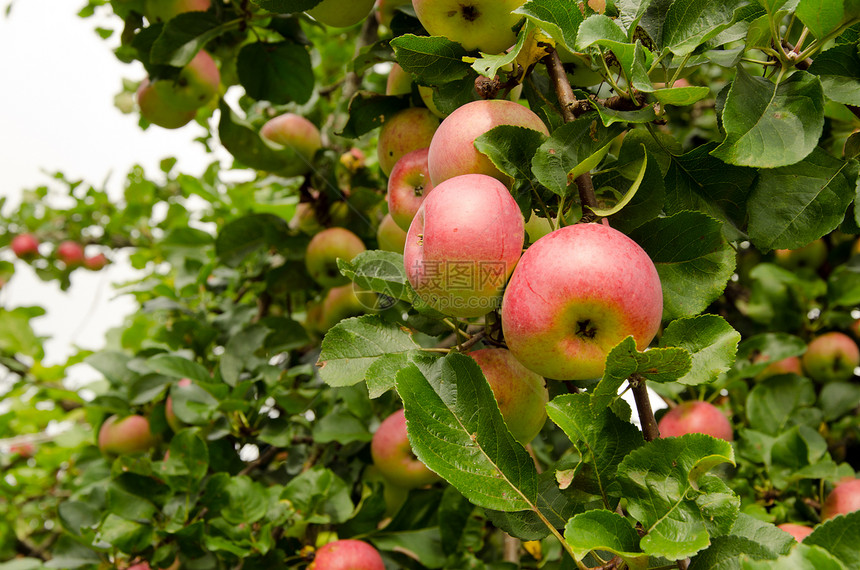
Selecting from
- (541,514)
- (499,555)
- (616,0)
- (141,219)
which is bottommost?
(499,555)

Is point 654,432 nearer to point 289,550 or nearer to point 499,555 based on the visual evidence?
point 289,550

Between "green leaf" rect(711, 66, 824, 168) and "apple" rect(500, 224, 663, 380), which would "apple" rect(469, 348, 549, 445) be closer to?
"apple" rect(500, 224, 663, 380)

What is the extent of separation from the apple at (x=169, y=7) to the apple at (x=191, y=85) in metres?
0.11

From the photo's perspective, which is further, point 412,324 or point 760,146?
point 412,324

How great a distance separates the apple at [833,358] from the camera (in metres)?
1.72

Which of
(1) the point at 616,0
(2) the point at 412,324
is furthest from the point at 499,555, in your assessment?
(1) the point at 616,0

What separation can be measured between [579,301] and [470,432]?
187 millimetres

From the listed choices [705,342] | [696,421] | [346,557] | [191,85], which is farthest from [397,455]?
[191,85]

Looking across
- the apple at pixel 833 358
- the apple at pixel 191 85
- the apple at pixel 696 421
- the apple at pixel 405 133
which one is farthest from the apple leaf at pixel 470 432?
the apple at pixel 833 358

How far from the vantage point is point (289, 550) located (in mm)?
1283

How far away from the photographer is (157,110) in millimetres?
1622

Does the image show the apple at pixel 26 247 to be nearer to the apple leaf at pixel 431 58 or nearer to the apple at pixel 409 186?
the apple at pixel 409 186

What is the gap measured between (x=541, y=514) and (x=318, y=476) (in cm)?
71

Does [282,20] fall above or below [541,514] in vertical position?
above
